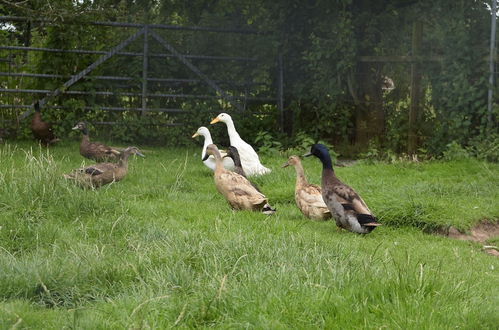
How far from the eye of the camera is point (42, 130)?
1542 centimetres

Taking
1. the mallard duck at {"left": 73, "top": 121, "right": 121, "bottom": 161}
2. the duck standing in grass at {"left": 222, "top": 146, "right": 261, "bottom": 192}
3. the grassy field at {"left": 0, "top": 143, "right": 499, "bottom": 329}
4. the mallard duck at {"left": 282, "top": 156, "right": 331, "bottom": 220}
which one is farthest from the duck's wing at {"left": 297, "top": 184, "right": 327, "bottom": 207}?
the mallard duck at {"left": 73, "top": 121, "right": 121, "bottom": 161}

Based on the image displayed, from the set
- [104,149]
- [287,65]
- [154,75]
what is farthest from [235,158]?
[287,65]

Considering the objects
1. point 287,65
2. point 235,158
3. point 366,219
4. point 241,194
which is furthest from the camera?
point 287,65

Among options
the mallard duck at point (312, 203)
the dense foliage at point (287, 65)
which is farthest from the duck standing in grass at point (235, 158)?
the dense foliage at point (287, 65)

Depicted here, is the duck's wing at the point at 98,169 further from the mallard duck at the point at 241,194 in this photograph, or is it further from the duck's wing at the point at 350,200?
the duck's wing at the point at 350,200

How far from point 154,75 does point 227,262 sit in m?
12.5

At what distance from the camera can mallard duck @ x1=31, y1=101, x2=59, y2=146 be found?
15.4 meters

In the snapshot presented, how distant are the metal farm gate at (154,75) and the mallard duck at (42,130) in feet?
4.53

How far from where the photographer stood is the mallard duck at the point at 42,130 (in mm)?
15398

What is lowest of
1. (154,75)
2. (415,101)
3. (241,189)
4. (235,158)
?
(241,189)

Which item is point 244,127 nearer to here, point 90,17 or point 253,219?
point 90,17

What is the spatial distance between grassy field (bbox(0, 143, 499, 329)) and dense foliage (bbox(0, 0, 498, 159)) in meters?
4.61

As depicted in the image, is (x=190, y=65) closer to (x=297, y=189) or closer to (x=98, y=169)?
(x=98, y=169)

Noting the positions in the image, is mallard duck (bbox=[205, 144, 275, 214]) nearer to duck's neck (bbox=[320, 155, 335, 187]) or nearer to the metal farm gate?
duck's neck (bbox=[320, 155, 335, 187])
